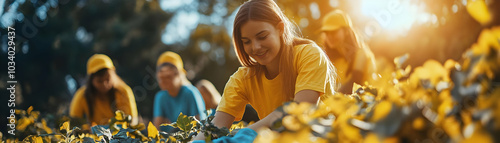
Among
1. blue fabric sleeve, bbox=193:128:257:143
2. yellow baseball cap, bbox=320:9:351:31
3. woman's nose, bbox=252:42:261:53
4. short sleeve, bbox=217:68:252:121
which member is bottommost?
blue fabric sleeve, bbox=193:128:257:143

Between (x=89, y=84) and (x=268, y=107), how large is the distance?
4045 mm

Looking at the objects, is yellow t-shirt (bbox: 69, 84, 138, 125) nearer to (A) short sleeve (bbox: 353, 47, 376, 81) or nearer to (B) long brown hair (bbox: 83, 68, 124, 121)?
(B) long brown hair (bbox: 83, 68, 124, 121)

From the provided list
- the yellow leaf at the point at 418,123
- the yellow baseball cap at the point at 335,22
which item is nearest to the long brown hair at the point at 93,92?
the yellow baseball cap at the point at 335,22

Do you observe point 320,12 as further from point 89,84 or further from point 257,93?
point 257,93

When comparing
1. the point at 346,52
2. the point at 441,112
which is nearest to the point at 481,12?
the point at 441,112

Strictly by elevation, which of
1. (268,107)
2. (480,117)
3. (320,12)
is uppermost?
(320,12)

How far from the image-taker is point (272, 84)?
2246 millimetres

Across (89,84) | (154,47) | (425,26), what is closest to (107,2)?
(154,47)

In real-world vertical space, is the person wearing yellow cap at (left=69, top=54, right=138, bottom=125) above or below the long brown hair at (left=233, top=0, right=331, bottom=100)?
above

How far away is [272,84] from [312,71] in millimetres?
407

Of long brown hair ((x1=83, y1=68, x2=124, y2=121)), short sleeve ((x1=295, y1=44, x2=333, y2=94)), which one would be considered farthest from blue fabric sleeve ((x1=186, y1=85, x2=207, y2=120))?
short sleeve ((x1=295, y1=44, x2=333, y2=94))

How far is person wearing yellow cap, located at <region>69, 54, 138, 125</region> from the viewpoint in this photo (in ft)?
18.1

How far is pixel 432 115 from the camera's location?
0.77 metres

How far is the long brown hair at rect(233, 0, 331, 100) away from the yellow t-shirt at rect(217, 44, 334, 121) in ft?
0.11
